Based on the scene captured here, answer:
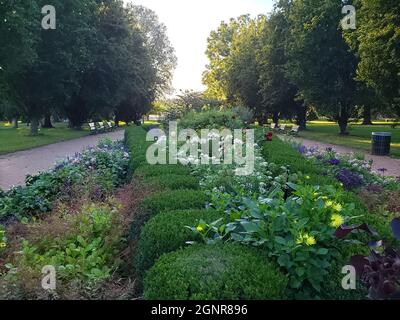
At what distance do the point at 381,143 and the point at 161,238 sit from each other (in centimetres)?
1650

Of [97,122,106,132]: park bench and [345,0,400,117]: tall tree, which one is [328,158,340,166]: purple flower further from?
[97,122,106,132]: park bench

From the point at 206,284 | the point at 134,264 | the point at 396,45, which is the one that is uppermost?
the point at 396,45

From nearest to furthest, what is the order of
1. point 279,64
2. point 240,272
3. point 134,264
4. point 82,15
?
point 240,272 < point 134,264 < point 82,15 < point 279,64

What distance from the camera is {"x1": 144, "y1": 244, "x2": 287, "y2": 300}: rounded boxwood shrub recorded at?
2805 mm

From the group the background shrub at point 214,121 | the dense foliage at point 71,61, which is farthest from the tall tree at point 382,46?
the dense foliage at point 71,61

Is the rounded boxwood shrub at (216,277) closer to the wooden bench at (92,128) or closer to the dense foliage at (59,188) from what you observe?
the dense foliage at (59,188)

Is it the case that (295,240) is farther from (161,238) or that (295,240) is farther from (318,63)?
(318,63)

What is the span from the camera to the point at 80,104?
37.9 m

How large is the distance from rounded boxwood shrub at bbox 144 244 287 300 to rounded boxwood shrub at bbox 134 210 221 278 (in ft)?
1.16

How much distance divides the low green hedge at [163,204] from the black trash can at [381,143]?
49.0 ft

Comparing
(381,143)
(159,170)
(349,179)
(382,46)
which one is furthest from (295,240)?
(382,46)

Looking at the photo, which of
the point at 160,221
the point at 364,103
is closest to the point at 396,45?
the point at 364,103
